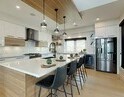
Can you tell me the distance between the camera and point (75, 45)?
6.67 m

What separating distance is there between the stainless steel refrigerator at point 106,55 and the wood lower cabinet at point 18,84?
3.73 m

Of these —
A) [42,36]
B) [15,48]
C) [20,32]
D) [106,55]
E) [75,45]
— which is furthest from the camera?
[75,45]

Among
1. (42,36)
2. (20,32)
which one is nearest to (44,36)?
(42,36)

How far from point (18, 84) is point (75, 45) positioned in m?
5.46

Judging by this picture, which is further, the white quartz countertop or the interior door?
the interior door

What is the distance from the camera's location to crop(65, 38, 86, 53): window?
6.37m

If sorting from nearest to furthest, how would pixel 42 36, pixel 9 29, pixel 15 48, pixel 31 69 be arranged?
pixel 31 69
pixel 9 29
pixel 15 48
pixel 42 36

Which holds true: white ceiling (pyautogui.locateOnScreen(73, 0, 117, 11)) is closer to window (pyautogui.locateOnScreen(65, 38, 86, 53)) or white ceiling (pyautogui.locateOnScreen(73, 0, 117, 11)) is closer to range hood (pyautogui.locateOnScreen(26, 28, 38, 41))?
range hood (pyautogui.locateOnScreen(26, 28, 38, 41))

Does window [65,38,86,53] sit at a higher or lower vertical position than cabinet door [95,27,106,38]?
lower

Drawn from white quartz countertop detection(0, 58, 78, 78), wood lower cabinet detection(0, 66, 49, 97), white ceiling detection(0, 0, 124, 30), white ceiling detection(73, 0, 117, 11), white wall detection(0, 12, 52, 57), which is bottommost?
wood lower cabinet detection(0, 66, 49, 97)

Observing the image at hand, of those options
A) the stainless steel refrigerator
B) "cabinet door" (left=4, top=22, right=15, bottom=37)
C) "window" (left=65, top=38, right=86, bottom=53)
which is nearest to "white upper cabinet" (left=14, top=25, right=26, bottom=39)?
"cabinet door" (left=4, top=22, right=15, bottom=37)

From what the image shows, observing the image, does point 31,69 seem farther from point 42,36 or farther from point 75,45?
point 75,45

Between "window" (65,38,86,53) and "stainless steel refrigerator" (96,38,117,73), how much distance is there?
Answer: 1.51 meters

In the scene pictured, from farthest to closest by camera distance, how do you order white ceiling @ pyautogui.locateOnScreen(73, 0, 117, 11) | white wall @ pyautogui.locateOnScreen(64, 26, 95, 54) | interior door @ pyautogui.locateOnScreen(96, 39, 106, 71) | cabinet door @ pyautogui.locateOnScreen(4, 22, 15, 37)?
white wall @ pyautogui.locateOnScreen(64, 26, 95, 54), interior door @ pyautogui.locateOnScreen(96, 39, 106, 71), cabinet door @ pyautogui.locateOnScreen(4, 22, 15, 37), white ceiling @ pyautogui.locateOnScreen(73, 0, 117, 11)
